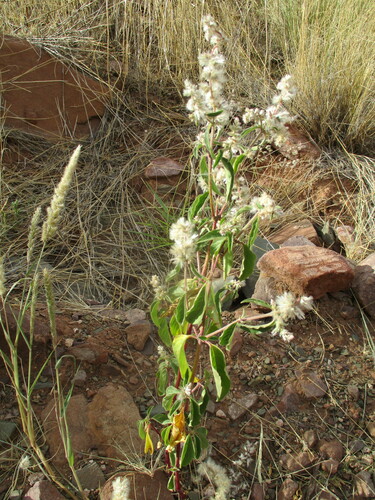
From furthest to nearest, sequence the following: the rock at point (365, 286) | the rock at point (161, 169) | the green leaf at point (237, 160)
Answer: the rock at point (161, 169), the rock at point (365, 286), the green leaf at point (237, 160)

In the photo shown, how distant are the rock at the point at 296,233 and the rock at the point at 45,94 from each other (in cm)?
139

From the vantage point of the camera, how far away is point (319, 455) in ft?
5.25

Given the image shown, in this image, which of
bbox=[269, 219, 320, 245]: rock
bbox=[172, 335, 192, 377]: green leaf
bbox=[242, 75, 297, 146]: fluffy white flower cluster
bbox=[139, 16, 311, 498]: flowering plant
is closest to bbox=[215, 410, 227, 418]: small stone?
bbox=[139, 16, 311, 498]: flowering plant

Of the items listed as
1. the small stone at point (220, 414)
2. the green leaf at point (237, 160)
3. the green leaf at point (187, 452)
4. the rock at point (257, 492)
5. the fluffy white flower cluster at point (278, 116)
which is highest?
the fluffy white flower cluster at point (278, 116)

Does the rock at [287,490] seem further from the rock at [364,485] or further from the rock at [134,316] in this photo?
the rock at [134,316]

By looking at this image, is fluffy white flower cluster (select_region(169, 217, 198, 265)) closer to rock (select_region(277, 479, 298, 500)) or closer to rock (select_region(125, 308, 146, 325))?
rock (select_region(277, 479, 298, 500))

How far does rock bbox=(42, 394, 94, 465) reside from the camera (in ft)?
4.90

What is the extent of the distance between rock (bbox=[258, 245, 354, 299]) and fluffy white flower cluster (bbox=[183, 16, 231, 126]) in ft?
3.40

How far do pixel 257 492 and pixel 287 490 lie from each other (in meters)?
0.09

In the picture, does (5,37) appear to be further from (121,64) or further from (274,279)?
(274,279)

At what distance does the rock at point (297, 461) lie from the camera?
156 cm

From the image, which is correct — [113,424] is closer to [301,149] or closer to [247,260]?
[247,260]

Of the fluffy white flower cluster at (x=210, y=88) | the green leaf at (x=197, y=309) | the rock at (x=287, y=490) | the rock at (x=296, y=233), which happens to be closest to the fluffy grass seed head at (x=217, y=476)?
the rock at (x=287, y=490)

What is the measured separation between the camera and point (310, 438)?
163 centimetres
